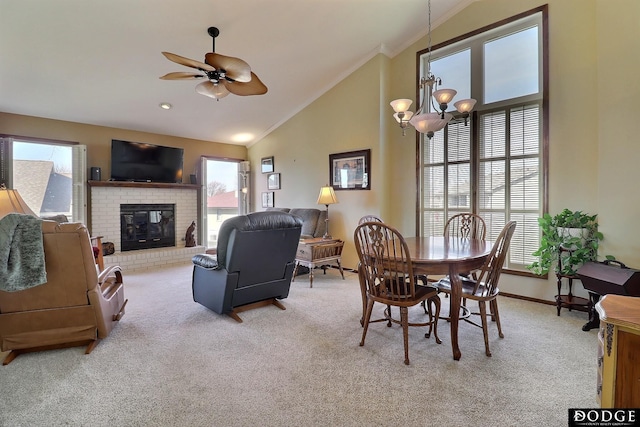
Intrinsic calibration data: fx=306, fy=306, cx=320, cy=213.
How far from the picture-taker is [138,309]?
10.9 ft

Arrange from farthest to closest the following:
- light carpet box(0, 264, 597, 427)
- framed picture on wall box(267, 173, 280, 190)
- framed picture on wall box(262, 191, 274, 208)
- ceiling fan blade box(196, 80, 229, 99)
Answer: framed picture on wall box(262, 191, 274, 208) < framed picture on wall box(267, 173, 280, 190) < ceiling fan blade box(196, 80, 229, 99) < light carpet box(0, 264, 597, 427)

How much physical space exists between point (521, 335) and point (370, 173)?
291 cm

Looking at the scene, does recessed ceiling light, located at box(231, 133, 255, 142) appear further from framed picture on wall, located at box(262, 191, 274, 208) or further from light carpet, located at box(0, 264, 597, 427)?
light carpet, located at box(0, 264, 597, 427)

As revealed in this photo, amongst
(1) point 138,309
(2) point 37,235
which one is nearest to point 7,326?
(2) point 37,235

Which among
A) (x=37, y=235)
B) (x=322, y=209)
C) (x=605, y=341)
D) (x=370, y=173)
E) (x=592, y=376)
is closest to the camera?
(x=605, y=341)

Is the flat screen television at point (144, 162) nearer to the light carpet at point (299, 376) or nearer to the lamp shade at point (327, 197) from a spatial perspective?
the lamp shade at point (327, 197)

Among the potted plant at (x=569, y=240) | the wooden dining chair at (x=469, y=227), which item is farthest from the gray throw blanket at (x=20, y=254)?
the potted plant at (x=569, y=240)

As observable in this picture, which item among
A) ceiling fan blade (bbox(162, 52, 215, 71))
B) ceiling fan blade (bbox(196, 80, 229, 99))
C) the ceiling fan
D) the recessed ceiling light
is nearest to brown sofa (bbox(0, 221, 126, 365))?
ceiling fan blade (bbox(162, 52, 215, 71))

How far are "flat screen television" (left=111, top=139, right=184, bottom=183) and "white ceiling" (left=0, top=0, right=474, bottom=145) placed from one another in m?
0.43

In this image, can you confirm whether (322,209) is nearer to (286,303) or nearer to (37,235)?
(286,303)

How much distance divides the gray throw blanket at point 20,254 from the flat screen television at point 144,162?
12.3 ft

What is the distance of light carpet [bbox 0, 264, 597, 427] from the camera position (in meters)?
1.65

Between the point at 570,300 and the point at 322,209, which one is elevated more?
the point at 322,209

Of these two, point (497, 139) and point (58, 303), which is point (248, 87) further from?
point (497, 139)
